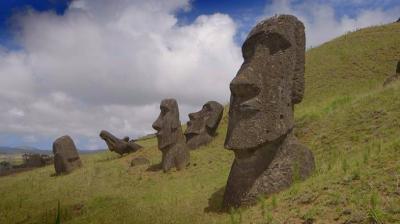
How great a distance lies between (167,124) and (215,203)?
32.4ft

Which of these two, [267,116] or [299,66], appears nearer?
[267,116]

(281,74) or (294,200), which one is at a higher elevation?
(281,74)

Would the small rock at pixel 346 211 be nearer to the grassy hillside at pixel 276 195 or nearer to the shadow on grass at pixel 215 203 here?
the grassy hillside at pixel 276 195

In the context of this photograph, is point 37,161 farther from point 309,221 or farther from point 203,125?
point 309,221

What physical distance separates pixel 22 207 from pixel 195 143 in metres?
11.6

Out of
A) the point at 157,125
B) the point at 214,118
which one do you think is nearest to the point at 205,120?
the point at 214,118

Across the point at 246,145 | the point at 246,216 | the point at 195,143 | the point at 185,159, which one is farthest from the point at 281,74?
the point at 195,143

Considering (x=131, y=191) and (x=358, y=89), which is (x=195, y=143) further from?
(x=358, y=89)

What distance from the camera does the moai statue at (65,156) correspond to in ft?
89.8

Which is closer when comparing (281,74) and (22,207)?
(281,74)

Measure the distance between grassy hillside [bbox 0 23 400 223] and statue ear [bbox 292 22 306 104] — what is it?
2.12 m

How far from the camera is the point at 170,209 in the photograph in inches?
513

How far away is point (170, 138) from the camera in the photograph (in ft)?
73.9

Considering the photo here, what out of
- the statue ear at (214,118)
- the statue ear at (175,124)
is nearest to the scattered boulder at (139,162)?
the statue ear at (175,124)
